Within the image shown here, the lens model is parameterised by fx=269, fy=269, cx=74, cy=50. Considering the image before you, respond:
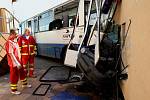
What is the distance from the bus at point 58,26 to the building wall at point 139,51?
10.3ft

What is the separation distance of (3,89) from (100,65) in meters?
3.81

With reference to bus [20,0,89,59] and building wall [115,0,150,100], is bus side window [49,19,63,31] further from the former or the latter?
building wall [115,0,150,100]

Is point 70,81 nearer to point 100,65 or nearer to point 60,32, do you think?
point 100,65

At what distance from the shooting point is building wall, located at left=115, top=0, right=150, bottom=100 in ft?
10.4

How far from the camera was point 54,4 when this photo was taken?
12.0 metres

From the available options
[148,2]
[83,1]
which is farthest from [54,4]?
[148,2]

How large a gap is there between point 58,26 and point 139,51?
798 centimetres

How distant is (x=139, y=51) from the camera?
12.0 ft

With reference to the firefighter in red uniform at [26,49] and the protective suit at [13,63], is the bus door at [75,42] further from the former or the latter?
the firefighter in red uniform at [26,49]

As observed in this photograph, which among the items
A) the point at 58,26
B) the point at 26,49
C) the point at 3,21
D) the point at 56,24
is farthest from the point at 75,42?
the point at 3,21

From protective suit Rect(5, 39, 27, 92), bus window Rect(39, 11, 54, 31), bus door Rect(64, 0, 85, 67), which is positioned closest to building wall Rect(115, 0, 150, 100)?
bus door Rect(64, 0, 85, 67)

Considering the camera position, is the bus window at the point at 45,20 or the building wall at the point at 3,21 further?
the bus window at the point at 45,20

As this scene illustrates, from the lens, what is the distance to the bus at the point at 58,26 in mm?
8334

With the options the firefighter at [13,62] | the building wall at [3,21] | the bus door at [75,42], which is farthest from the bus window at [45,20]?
the firefighter at [13,62]
